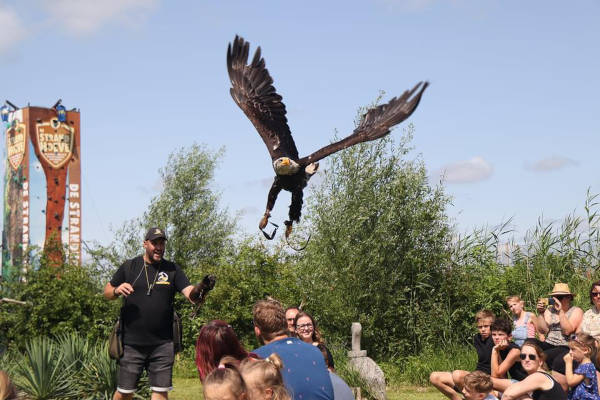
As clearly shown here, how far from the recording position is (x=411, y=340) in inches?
491

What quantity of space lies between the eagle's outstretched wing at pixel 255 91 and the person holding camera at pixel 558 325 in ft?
9.64

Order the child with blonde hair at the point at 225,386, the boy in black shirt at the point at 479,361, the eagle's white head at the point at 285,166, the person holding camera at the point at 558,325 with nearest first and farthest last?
the child with blonde hair at the point at 225,386 → the person holding camera at the point at 558,325 → the eagle's white head at the point at 285,166 → the boy in black shirt at the point at 479,361

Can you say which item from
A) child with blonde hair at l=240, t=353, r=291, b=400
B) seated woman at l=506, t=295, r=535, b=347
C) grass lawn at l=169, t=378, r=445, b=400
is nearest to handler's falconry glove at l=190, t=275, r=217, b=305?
child with blonde hair at l=240, t=353, r=291, b=400

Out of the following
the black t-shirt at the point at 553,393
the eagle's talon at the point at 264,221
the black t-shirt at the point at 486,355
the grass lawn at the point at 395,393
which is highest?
the eagle's talon at the point at 264,221

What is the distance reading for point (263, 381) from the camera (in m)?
3.06

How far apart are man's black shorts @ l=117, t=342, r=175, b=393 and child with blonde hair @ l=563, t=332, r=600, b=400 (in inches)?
123

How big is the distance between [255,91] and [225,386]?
5426 mm

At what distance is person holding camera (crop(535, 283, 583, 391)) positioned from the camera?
20.9 ft

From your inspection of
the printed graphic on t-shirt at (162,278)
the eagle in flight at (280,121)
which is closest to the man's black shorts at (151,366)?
the printed graphic on t-shirt at (162,278)

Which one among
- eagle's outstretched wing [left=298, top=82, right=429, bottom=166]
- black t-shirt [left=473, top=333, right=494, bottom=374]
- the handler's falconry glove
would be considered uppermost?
eagle's outstretched wing [left=298, top=82, right=429, bottom=166]

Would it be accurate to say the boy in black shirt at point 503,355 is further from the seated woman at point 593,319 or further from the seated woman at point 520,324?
the seated woman at point 520,324

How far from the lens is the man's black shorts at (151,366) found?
629 cm

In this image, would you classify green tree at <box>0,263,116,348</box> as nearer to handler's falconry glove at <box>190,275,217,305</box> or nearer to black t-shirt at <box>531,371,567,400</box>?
handler's falconry glove at <box>190,275,217,305</box>

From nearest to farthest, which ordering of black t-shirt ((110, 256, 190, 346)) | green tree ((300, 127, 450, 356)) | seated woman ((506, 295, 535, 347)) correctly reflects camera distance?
black t-shirt ((110, 256, 190, 346))
seated woman ((506, 295, 535, 347))
green tree ((300, 127, 450, 356))
